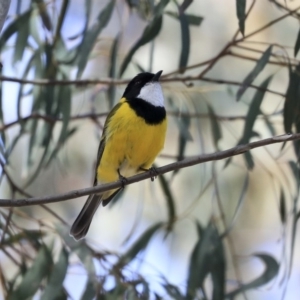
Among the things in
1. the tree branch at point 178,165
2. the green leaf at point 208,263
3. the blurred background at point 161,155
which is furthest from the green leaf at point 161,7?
the green leaf at point 208,263

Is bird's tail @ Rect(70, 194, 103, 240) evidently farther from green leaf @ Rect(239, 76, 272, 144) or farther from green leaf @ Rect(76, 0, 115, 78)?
green leaf @ Rect(239, 76, 272, 144)

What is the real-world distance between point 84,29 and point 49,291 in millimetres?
1065

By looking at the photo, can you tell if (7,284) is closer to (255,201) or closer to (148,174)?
(148,174)

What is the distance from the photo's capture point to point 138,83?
2863mm

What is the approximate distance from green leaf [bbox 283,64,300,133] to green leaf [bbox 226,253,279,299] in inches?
21.9

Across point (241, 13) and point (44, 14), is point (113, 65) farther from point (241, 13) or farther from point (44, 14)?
point (241, 13)

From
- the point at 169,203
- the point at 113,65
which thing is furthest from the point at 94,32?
the point at 169,203

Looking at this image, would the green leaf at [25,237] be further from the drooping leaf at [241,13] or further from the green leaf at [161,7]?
the drooping leaf at [241,13]

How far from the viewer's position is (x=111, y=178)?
2.79 m

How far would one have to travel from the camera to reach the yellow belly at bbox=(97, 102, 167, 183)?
2.55m

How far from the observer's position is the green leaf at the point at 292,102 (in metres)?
2.47

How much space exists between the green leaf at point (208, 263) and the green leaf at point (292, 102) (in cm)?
64

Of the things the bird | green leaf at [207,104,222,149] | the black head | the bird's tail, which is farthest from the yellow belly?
green leaf at [207,104,222,149]

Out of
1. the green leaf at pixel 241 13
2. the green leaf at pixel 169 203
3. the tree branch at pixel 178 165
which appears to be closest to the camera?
the tree branch at pixel 178 165
